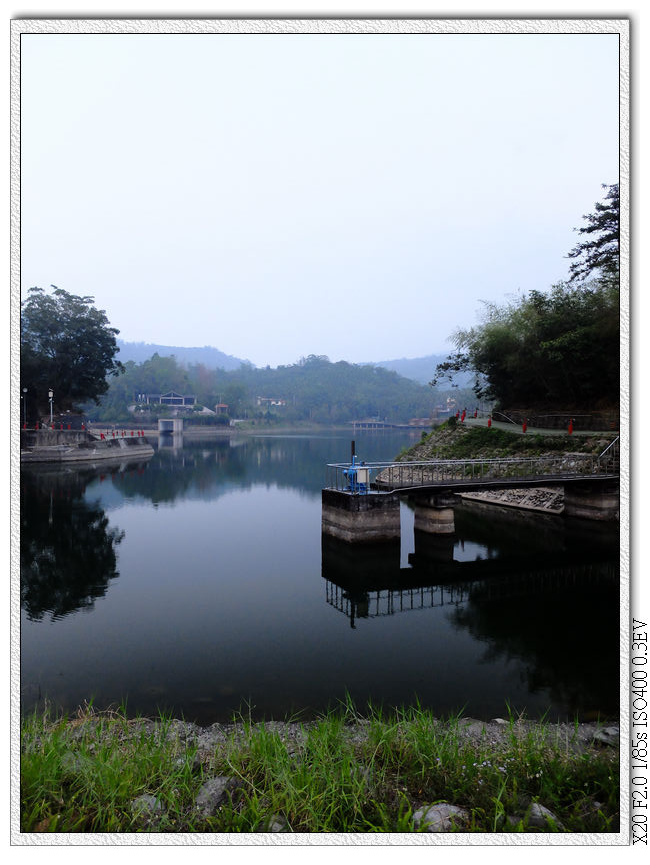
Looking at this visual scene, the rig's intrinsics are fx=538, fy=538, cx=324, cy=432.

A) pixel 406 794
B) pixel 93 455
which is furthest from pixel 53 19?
pixel 93 455

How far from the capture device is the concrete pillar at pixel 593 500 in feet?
51.7

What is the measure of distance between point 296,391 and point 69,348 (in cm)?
6028

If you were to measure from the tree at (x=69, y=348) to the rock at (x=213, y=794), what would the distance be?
99.1 ft

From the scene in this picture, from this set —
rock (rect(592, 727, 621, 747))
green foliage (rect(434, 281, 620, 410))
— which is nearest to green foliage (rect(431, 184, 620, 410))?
green foliage (rect(434, 281, 620, 410))

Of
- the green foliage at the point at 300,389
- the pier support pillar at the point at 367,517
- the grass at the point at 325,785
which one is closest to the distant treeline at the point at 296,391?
the green foliage at the point at 300,389

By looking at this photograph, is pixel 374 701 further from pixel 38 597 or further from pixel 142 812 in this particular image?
pixel 38 597

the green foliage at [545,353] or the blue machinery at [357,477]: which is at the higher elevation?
the green foliage at [545,353]

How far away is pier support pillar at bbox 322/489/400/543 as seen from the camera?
13398 mm

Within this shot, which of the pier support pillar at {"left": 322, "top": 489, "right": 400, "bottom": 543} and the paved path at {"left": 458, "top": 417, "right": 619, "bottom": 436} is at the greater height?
the paved path at {"left": 458, "top": 417, "right": 619, "bottom": 436}

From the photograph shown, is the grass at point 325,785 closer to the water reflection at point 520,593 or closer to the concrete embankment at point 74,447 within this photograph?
the water reflection at point 520,593

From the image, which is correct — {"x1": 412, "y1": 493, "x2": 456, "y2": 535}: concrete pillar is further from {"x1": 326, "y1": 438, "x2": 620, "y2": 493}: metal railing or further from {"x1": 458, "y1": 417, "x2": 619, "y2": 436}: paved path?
{"x1": 458, "y1": 417, "x2": 619, "y2": 436}: paved path

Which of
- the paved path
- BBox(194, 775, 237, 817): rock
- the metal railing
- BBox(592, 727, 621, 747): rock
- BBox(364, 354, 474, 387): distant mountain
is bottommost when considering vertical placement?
BBox(592, 727, 621, 747): rock

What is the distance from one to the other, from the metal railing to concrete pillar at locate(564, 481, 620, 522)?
1.37 ft

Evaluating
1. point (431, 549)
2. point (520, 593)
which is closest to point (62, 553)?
point (431, 549)
